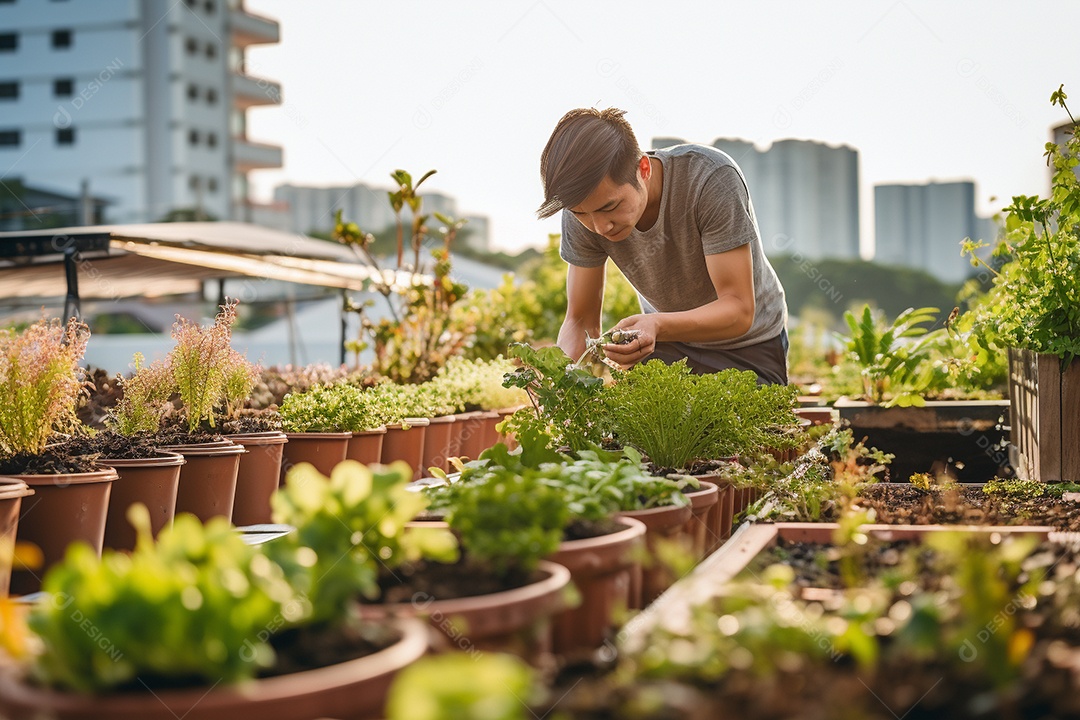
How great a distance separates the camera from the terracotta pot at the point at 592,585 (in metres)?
1.48

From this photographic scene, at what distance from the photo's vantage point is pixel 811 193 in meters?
20.4

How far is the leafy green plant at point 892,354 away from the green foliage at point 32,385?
366 centimetres

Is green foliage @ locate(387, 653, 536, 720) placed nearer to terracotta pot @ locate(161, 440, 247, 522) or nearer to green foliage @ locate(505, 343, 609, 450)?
green foliage @ locate(505, 343, 609, 450)

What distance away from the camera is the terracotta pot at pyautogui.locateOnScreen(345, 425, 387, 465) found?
453 cm

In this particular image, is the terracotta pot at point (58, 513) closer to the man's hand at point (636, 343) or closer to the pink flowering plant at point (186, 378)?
the pink flowering plant at point (186, 378)

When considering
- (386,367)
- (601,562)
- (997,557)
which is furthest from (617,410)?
(386,367)

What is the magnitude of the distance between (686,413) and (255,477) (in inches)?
89.1

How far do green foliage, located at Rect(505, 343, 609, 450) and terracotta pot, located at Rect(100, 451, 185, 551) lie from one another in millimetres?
1360

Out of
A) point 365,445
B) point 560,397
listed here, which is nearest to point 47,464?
point 560,397

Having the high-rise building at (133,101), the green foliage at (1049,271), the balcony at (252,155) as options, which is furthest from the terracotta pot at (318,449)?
the balcony at (252,155)

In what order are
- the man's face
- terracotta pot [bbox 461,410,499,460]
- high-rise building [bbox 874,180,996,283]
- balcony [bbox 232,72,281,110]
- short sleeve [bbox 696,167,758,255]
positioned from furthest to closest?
1. balcony [bbox 232,72,281,110]
2. high-rise building [bbox 874,180,996,283]
3. terracotta pot [bbox 461,410,499,460]
4. short sleeve [bbox 696,167,758,255]
5. the man's face

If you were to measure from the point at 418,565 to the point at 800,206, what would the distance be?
1980 cm

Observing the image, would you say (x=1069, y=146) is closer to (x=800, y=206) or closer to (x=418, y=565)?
(x=418, y=565)

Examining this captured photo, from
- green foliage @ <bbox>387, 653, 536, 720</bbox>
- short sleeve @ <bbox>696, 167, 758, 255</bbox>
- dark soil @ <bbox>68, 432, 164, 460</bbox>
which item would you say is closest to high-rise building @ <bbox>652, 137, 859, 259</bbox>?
short sleeve @ <bbox>696, 167, 758, 255</bbox>
